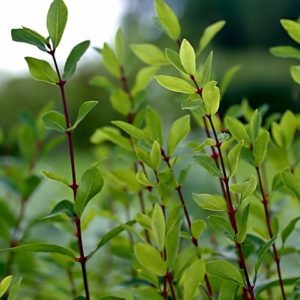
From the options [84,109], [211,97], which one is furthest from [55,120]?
[211,97]

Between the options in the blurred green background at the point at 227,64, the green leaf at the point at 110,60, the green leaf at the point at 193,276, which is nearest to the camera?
the green leaf at the point at 193,276

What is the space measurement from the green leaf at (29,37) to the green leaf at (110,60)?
0.16 meters

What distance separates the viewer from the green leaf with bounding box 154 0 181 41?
0.57 m

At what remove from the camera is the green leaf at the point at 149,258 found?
41 centimetres

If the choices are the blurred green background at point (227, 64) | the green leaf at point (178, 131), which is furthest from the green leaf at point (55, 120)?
the blurred green background at point (227, 64)

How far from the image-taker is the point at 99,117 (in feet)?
35.2

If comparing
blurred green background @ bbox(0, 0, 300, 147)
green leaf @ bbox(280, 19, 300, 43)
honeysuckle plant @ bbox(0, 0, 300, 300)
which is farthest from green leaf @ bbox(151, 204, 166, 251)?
blurred green background @ bbox(0, 0, 300, 147)

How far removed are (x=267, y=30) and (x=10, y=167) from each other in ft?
46.5

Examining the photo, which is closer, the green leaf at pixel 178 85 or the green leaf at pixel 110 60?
the green leaf at pixel 178 85

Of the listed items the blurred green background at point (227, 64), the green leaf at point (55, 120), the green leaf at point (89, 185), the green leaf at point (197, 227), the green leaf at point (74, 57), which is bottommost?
the blurred green background at point (227, 64)

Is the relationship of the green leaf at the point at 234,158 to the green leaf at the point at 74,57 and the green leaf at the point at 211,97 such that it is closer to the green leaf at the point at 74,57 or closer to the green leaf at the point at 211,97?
the green leaf at the point at 211,97

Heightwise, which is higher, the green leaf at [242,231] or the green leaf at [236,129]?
the green leaf at [236,129]

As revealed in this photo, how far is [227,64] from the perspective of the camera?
13500 mm

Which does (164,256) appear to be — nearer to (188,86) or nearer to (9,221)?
(188,86)
